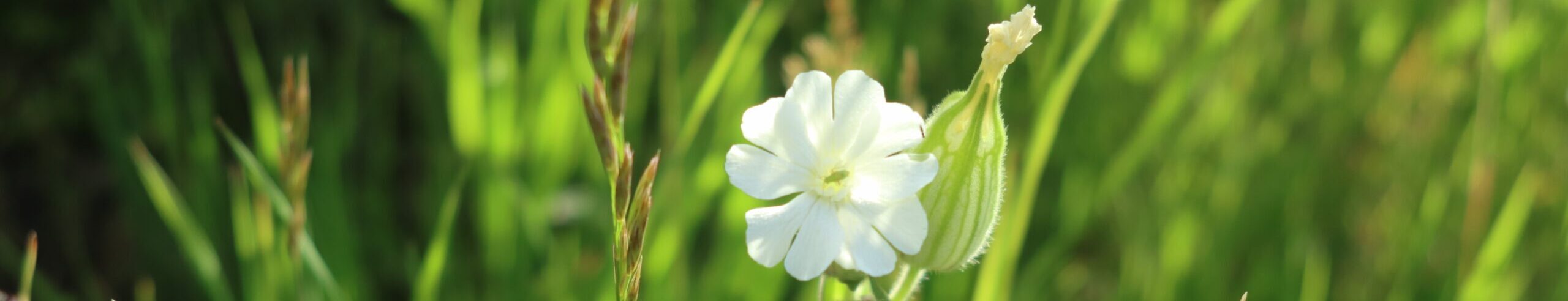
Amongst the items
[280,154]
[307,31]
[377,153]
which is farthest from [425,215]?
[280,154]

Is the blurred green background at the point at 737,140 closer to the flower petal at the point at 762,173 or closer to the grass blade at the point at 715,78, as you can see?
the grass blade at the point at 715,78

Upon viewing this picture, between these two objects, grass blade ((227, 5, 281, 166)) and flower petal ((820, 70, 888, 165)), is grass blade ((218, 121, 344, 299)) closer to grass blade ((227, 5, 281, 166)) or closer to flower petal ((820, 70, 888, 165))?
grass blade ((227, 5, 281, 166))

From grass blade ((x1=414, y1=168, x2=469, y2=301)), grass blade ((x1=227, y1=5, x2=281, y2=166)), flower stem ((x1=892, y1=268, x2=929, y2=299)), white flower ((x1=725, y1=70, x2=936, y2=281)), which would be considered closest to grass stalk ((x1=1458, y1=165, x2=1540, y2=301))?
flower stem ((x1=892, y1=268, x2=929, y2=299))

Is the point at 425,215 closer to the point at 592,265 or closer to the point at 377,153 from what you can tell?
the point at 377,153

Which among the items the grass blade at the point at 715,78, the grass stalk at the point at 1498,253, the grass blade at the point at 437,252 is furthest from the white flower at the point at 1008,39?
the grass stalk at the point at 1498,253

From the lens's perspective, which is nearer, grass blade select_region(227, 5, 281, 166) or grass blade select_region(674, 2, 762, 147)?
grass blade select_region(674, 2, 762, 147)

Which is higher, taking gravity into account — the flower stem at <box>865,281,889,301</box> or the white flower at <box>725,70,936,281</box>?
the white flower at <box>725,70,936,281</box>

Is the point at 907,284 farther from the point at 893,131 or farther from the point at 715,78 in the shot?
the point at 715,78

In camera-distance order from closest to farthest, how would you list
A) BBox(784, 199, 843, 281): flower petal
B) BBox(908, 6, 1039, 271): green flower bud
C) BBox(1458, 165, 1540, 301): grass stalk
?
BBox(784, 199, 843, 281): flower petal
BBox(908, 6, 1039, 271): green flower bud
BBox(1458, 165, 1540, 301): grass stalk
